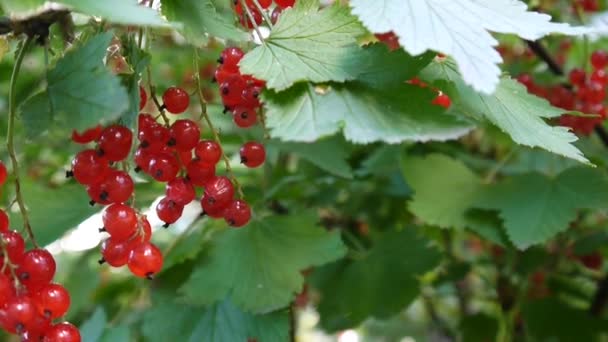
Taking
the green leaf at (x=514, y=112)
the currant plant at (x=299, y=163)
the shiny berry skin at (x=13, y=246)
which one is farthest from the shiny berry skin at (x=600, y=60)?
the shiny berry skin at (x=13, y=246)

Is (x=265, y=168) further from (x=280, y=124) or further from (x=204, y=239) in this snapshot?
(x=280, y=124)

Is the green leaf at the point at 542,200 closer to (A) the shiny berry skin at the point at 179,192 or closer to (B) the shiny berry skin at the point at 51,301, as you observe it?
(A) the shiny berry skin at the point at 179,192

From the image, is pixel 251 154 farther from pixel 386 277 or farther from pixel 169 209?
pixel 386 277

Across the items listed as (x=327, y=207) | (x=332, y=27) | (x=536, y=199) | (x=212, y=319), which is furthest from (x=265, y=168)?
(x=332, y=27)

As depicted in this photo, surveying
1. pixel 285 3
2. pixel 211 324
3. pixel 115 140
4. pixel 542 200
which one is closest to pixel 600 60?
pixel 542 200

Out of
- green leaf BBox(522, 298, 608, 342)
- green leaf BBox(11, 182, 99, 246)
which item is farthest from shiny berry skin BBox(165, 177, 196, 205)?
green leaf BBox(522, 298, 608, 342)

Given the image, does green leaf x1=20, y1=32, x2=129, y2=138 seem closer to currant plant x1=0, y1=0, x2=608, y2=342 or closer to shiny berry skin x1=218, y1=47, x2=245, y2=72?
currant plant x1=0, y1=0, x2=608, y2=342
